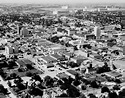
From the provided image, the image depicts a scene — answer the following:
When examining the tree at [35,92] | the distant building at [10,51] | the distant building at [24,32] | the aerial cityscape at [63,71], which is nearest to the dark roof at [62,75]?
the aerial cityscape at [63,71]

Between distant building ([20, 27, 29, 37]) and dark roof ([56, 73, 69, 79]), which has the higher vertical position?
distant building ([20, 27, 29, 37])

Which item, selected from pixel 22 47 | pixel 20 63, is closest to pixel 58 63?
pixel 20 63

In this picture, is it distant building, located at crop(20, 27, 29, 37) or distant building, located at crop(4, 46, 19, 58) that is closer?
distant building, located at crop(4, 46, 19, 58)

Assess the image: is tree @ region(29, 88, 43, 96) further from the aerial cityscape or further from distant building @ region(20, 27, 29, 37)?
distant building @ region(20, 27, 29, 37)

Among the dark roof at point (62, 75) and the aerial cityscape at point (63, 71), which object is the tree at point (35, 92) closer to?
the aerial cityscape at point (63, 71)

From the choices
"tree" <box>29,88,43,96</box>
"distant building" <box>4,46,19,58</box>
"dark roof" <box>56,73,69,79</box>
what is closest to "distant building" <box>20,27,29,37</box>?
"distant building" <box>4,46,19,58</box>

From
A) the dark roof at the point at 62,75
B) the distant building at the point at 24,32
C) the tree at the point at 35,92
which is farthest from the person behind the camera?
the distant building at the point at 24,32

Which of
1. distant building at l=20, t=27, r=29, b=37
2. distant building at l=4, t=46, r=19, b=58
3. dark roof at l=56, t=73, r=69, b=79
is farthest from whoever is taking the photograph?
distant building at l=20, t=27, r=29, b=37

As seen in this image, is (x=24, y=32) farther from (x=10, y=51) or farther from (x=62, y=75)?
(x=62, y=75)

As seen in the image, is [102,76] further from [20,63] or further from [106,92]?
[20,63]

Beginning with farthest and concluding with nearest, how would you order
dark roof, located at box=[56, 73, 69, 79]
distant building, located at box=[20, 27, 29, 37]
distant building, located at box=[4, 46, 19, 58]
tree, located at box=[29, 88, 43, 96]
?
1. distant building, located at box=[20, 27, 29, 37]
2. distant building, located at box=[4, 46, 19, 58]
3. dark roof, located at box=[56, 73, 69, 79]
4. tree, located at box=[29, 88, 43, 96]

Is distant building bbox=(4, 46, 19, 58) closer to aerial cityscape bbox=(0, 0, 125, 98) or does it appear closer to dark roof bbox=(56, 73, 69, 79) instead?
aerial cityscape bbox=(0, 0, 125, 98)
